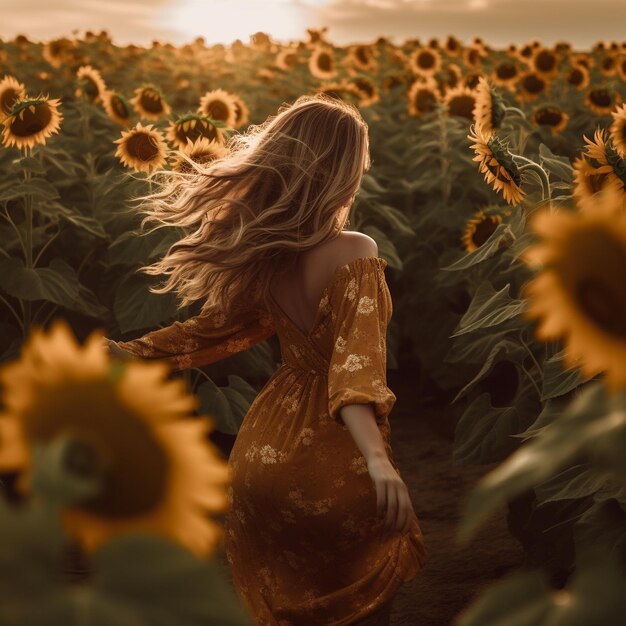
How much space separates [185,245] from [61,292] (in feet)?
4.70

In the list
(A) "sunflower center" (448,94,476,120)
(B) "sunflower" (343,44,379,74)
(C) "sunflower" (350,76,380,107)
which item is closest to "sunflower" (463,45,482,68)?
(B) "sunflower" (343,44,379,74)

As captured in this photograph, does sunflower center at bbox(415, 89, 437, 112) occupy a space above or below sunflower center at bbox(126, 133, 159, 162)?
above

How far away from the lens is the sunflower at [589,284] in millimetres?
787

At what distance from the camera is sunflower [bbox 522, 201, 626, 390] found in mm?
787

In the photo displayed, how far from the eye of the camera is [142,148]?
3.90 meters

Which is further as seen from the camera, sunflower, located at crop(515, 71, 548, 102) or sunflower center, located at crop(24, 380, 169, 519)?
sunflower, located at crop(515, 71, 548, 102)

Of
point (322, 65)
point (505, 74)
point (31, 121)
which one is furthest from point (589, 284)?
point (322, 65)

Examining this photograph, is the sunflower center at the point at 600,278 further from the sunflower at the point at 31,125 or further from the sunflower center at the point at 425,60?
the sunflower center at the point at 425,60

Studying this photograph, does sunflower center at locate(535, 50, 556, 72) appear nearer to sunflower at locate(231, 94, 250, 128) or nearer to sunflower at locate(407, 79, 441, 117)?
sunflower at locate(407, 79, 441, 117)

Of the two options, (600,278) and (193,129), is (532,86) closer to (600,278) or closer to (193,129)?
(193,129)

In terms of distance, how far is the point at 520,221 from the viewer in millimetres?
2887

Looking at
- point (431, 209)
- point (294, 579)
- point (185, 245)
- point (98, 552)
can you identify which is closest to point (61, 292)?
point (185, 245)

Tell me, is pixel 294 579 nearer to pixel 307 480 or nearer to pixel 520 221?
pixel 307 480

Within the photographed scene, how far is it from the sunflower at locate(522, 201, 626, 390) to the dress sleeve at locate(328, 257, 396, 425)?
41.4 inches
